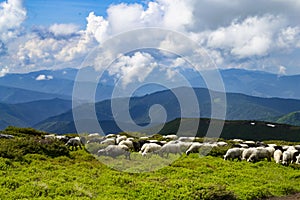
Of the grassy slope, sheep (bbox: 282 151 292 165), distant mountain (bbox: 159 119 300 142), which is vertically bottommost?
the grassy slope

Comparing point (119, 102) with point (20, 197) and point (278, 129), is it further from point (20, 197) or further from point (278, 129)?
point (278, 129)

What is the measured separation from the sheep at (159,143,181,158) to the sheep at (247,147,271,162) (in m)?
6.69

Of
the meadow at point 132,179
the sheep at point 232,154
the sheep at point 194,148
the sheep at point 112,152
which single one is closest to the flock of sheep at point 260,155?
the sheep at point 232,154

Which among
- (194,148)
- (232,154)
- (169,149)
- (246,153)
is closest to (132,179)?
(169,149)

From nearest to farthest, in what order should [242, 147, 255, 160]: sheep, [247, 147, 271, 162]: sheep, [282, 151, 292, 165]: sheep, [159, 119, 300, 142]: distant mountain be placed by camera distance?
[282, 151, 292, 165]: sheep < [247, 147, 271, 162]: sheep < [242, 147, 255, 160]: sheep < [159, 119, 300, 142]: distant mountain

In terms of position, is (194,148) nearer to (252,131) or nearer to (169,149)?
(169,149)

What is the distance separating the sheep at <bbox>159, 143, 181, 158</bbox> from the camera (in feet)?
109

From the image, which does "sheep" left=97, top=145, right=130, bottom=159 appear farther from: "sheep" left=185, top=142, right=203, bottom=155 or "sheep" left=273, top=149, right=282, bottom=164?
"sheep" left=273, top=149, right=282, bottom=164

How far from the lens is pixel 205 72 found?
24984 millimetres

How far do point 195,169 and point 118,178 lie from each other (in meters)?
6.81

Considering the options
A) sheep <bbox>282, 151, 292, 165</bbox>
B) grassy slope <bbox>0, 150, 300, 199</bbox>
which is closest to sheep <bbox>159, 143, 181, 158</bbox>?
grassy slope <bbox>0, 150, 300, 199</bbox>

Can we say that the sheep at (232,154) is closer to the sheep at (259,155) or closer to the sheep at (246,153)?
the sheep at (246,153)

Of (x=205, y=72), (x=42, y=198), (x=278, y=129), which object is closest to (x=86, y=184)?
(x=42, y=198)

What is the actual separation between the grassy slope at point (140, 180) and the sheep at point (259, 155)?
9.63 feet
